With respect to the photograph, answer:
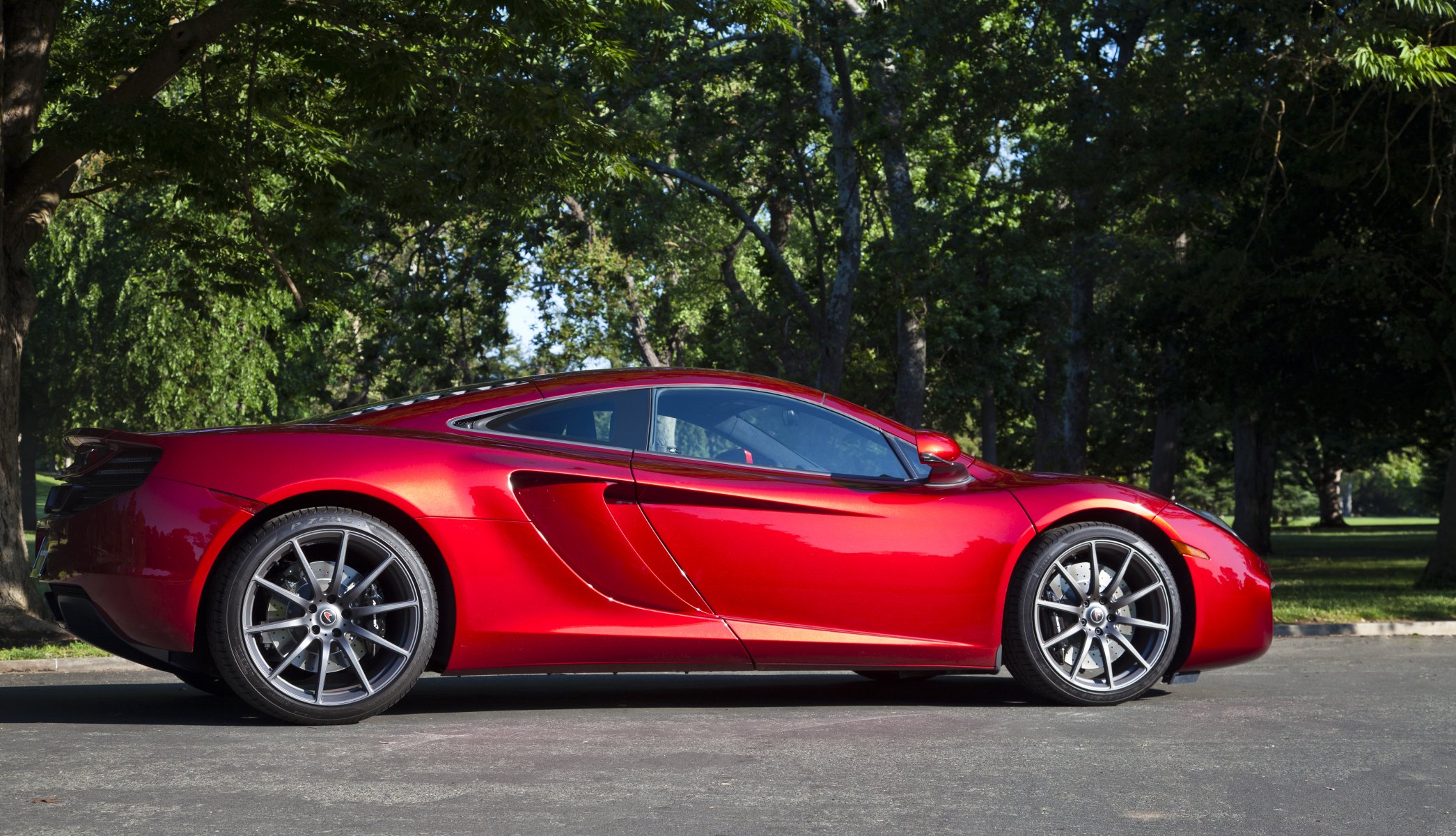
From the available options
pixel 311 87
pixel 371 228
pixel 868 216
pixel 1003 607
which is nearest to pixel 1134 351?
pixel 868 216

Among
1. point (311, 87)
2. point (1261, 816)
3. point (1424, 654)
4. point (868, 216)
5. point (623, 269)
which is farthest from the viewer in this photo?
point (623, 269)

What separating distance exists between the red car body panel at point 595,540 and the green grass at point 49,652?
3.33 metres

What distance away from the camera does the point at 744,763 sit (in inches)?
191

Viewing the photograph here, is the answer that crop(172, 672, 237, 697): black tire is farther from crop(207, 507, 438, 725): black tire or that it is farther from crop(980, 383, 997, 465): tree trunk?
crop(980, 383, 997, 465): tree trunk

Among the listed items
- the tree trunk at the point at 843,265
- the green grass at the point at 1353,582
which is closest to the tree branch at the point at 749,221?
the tree trunk at the point at 843,265

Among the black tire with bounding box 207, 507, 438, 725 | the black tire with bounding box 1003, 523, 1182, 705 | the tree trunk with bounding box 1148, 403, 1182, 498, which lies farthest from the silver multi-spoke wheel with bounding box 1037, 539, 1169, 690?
the tree trunk with bounding box 1148, 403, 1182, 498

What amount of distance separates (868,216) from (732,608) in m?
21.9

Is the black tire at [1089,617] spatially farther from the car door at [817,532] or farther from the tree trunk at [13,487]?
the tree trunk at [13,487]

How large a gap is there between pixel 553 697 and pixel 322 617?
1524 millimetres

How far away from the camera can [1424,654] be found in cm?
884

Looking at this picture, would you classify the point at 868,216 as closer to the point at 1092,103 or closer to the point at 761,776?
the point at 1092,103

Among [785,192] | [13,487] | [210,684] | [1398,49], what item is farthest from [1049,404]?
[210,684]

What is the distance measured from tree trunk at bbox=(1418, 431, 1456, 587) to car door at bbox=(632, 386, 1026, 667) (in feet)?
42.6

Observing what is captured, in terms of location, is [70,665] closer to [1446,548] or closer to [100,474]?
[100,474]
